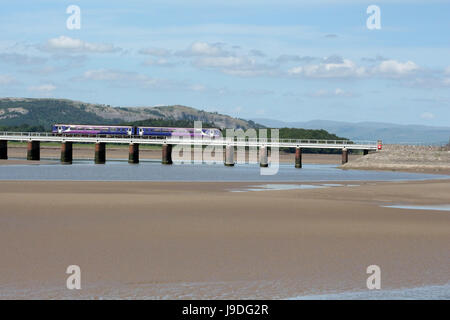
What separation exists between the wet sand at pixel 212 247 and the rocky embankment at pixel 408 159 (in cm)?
6292

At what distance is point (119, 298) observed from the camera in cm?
1265

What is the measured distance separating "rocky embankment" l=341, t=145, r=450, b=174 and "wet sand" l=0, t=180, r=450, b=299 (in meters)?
62.9

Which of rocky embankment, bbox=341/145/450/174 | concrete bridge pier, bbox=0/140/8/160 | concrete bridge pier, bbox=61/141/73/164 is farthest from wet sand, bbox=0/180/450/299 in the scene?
concrete bridge pier, bbox=0/140/8/160

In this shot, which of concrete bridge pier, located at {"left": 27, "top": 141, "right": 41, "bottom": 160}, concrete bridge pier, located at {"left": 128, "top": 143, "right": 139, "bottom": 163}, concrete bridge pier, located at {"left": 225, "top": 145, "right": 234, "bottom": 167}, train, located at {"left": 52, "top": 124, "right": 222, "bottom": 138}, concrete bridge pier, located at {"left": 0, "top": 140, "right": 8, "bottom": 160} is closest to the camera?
concrete bridge pier, located at {"left": 128, "top": 143, "right": 139, "bottom": 163}

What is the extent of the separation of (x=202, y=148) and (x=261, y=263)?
137822 millimetres

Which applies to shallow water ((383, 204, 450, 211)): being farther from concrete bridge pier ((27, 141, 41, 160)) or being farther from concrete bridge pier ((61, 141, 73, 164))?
concrete bridge pier ((27, 141, 41, 160))

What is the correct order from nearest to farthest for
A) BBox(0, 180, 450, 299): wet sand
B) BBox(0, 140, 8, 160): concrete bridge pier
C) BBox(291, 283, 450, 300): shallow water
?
1. BBox(291, 283, 450, 300): shallow water
2. BBox(0, 180, 450, 299): wet sand
3. BBox(0, 140, 8, 160): concrete bridge pier

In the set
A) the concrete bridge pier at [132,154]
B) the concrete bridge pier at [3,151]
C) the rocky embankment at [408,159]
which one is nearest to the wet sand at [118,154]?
the concrete bridge pier at [3,151]

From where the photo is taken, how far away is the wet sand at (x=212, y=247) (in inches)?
549

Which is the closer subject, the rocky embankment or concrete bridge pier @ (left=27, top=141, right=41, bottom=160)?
the rocky embankment

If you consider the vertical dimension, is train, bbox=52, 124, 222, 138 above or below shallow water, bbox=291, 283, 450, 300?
above

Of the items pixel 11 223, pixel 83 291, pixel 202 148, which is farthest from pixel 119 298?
pixel 202 148

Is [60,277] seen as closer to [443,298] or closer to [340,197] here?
[443,298]

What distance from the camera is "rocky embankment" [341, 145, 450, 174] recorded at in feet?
301
